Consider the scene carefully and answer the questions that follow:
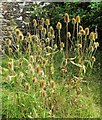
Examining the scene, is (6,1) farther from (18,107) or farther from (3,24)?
(18,107)

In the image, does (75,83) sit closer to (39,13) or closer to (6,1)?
(39,13)

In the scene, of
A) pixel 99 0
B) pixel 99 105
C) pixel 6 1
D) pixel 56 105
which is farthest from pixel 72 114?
A: pixel 6 1

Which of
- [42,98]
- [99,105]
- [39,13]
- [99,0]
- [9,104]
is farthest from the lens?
[39,13]

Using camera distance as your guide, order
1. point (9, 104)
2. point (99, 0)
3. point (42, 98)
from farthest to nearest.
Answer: point (99, 0)
point (9, 104)
point (42, 98)

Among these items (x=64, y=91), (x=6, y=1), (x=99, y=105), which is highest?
(x=6, y=1)

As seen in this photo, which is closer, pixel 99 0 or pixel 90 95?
pixel 90 95

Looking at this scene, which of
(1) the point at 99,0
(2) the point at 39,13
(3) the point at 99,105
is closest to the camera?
(3) the point at 99,105

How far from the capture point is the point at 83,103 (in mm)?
3520

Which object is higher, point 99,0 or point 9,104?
point 99,0

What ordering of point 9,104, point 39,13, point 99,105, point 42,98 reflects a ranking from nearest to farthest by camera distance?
point 42,98 < point 9,104 < point 99,105 < point 39,13

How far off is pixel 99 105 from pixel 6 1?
2.42 metres

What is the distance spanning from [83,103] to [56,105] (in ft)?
0.97

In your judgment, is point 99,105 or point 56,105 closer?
point 56,105

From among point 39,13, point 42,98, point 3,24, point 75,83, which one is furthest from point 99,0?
point 42,98
